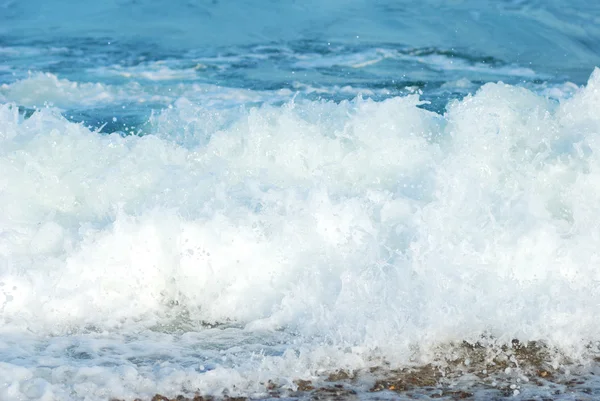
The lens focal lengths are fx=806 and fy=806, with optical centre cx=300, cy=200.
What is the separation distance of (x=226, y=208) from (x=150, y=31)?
371 inches

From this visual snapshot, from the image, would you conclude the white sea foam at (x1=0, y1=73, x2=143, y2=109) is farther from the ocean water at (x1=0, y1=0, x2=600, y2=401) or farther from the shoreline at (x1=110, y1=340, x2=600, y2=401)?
the shoreline at (x1=110, y1=340, x2=600, y2=401)

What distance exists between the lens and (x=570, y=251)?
5.48m

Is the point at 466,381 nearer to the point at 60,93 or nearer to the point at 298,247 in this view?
the point at 298,247

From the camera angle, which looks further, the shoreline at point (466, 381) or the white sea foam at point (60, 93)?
the white sea foam at point (60, 93)

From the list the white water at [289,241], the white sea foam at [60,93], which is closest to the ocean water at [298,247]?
the white water at [289,241]

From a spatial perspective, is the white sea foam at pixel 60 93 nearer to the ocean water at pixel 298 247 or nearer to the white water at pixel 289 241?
the ocean water at pixel 298 247

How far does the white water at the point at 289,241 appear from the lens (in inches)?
183

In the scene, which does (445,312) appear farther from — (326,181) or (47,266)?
(47,266)

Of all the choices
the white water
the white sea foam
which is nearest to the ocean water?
the white water

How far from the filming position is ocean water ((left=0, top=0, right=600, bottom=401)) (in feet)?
14.8

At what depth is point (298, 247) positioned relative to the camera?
5.62 m

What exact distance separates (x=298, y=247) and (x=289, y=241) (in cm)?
8

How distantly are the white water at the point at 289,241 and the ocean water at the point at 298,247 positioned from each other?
2cm

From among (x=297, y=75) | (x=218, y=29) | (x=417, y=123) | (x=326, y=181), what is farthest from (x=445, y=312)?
(x=218, y=29)
